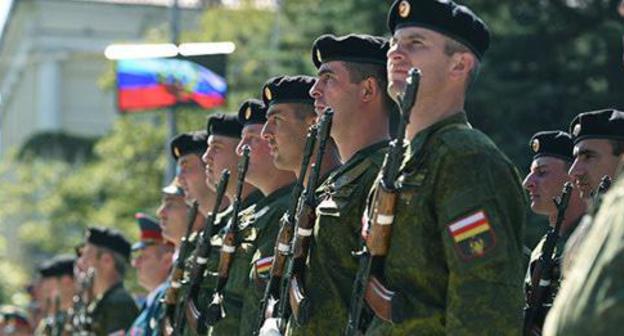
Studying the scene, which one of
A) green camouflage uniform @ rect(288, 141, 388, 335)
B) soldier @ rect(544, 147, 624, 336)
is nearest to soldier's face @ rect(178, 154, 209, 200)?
green camouflage uniform @ rect(288, 141, 388, 335)

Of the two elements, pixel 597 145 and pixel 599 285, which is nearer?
pixel 599 285

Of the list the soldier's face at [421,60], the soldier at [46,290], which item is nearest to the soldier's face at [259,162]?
the soldier's face at [421,60]

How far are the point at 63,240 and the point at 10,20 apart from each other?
44.7 meters

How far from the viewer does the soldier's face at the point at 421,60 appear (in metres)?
5.84

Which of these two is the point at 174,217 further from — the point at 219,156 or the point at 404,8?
the point at 404,8

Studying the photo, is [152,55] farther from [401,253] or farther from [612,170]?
[401,253]

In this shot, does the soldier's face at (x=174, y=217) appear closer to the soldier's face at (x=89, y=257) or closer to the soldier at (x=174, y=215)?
the soldier at (x=174, y=215)

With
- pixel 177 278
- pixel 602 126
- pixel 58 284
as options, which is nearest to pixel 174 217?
pixel 177 278

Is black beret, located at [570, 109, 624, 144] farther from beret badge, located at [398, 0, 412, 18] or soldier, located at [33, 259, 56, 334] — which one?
soldier, located at [33, 259, 56, 334]

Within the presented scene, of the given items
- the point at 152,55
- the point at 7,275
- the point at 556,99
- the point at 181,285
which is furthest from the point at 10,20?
the point at 181,285

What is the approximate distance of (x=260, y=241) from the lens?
8172mm

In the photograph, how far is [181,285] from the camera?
31.2ft

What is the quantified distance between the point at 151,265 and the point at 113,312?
0.75 metres

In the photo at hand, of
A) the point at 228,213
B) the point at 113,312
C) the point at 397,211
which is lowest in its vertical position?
the point at 113,312
